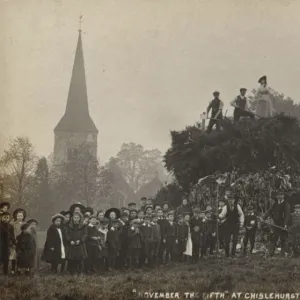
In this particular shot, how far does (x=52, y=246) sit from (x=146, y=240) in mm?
999

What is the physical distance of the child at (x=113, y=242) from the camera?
4.99 metres

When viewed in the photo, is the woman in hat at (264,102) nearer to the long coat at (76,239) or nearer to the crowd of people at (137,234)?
the crowd of people at (137,234)

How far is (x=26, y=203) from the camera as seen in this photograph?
4852 mm

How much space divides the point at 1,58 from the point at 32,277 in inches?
90.5

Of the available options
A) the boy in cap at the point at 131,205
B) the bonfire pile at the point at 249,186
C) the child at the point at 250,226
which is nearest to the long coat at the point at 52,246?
the boy in cap at the point at 131,205

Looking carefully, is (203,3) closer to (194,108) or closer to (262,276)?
(194,108)

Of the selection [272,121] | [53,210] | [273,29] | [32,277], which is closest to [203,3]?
[273,29]

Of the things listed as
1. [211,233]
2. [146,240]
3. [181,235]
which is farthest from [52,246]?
[211,233]

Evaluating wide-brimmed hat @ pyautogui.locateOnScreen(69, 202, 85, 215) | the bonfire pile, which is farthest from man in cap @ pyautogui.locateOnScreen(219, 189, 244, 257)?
wide-brimmed hat @ pyautogui.locateOnScreen(69, 202, 85, 215)

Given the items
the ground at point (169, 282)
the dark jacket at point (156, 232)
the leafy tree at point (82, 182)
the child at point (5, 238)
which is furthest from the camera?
the dark jacket at point (156, 232)

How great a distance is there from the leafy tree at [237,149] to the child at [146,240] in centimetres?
58

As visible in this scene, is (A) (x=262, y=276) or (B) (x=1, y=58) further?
(B) (x=1, y=58)

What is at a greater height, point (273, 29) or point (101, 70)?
point (273, 29)

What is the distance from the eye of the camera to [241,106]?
5.09 meters
